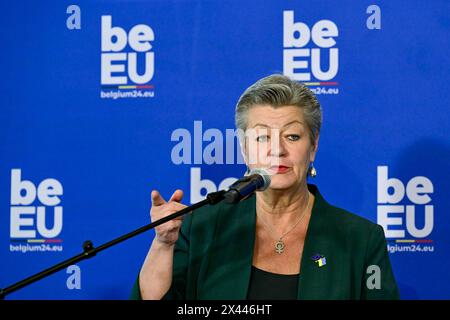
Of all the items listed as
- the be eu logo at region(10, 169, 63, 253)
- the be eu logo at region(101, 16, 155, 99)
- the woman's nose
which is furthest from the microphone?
the be eu logo at region(10, 169, 63, 253)

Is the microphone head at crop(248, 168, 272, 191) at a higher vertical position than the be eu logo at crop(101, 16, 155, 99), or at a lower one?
lower

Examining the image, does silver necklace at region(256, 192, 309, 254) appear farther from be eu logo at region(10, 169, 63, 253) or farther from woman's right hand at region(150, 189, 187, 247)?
be eu logo at region(10, 169, 63, 253)

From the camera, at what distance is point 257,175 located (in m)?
1.48

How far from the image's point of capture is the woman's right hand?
5.41 feet

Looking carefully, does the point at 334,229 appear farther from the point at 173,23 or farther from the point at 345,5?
the point at 173,23

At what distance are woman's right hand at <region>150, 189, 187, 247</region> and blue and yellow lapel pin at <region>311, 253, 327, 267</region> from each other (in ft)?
1.56

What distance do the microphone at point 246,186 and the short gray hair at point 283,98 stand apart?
0.50m

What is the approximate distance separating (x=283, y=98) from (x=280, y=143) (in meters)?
0.15

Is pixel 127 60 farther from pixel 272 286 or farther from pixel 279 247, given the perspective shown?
pixel 272 286

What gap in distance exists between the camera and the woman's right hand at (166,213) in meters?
1.65

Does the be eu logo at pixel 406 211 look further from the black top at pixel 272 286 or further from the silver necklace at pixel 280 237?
the black top at pixel 272 286

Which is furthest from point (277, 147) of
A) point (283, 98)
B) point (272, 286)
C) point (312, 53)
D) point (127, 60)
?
point (127, 60)
